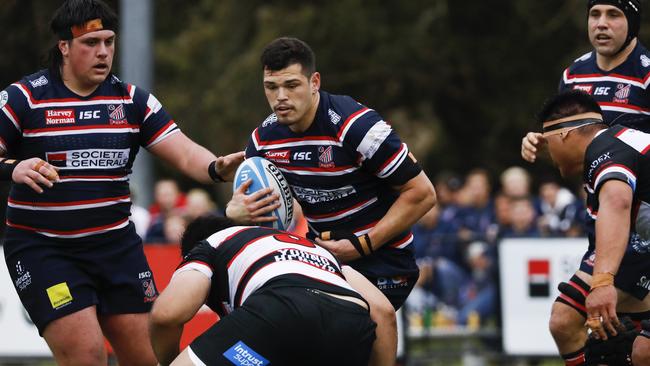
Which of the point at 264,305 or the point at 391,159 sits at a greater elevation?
the point at 391,159

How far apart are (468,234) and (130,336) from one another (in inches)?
293

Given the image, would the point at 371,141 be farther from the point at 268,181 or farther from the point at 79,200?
the point at 79,200

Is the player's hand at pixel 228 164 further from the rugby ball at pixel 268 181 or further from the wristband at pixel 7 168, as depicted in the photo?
the wristband at pixel 7 168

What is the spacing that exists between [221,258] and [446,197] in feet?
34.3

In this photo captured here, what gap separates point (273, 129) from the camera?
7.54 m

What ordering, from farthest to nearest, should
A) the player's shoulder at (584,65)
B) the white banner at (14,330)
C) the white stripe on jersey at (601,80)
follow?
the white banner at (14,330), the player's shoulder at (584,65), the white stripe on jersey at (601,80)

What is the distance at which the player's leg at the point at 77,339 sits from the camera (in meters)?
7.04

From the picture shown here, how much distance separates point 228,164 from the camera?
7531 mm

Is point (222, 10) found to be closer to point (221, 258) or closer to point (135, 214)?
point (135, 214)

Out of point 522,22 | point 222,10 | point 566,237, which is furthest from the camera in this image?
point 222,10

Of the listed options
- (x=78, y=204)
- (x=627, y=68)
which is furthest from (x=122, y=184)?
(x=627, y=68)

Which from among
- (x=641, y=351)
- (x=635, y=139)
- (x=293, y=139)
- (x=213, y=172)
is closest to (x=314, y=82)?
(x=293, y=139)

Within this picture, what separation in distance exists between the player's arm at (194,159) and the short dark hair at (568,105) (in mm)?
1850

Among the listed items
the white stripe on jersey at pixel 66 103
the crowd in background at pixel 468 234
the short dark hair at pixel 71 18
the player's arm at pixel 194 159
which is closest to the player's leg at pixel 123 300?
the player's arm at pixel 194 159
